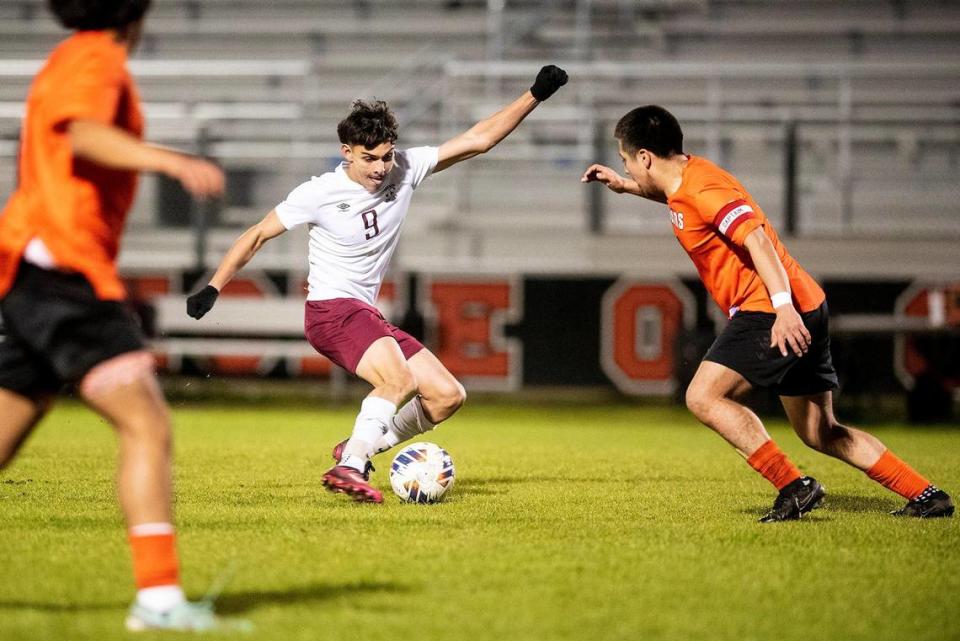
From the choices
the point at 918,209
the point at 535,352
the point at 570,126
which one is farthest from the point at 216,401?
the point at 918,209

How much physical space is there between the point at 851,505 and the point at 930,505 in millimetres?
636

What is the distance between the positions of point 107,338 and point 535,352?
444 inches

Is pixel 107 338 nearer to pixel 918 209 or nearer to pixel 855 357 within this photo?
pixel 855 357

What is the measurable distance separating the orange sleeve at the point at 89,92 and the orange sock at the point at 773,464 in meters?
3.59

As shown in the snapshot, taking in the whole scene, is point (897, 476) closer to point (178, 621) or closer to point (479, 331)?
point (178, 621)

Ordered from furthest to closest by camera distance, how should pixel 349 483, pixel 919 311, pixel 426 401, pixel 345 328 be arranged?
pixel 919 311, pixel 426 401, pixel 345 328, pixel 349 483

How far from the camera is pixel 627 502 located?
24.1 ft

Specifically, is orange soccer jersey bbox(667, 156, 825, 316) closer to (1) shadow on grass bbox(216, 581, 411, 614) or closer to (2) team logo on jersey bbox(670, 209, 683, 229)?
(2) team logo on jersey bbox(670, 209, 683, 229)

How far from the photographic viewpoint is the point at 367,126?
7301 millimetres

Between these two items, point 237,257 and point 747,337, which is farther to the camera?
point 237,257

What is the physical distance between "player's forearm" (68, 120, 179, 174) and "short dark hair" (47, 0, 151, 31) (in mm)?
341

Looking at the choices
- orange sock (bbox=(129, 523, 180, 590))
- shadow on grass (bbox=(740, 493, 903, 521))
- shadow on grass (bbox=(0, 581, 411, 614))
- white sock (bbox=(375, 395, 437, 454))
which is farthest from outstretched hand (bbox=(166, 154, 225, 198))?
white sock (bbox=(375, 395, 437, 454))

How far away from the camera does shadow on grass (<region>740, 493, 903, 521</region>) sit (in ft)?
23.1

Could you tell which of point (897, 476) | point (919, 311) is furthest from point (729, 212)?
point (919, 311)
